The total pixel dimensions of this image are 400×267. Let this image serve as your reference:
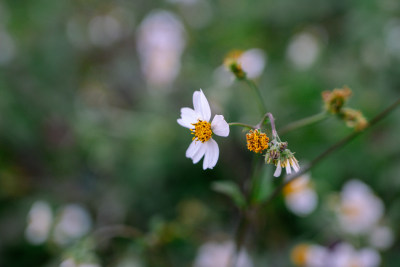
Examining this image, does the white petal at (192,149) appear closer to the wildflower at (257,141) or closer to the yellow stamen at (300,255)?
the wildflower at (257,141)

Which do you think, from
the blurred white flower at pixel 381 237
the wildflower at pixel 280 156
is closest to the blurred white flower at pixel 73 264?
the wildflower at pixel 280 156

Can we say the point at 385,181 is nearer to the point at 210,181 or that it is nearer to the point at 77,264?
the point at 210,181

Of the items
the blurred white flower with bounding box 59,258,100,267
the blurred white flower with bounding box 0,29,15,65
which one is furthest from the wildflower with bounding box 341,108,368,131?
the blurred white flower with bounding box 0,29,15,65

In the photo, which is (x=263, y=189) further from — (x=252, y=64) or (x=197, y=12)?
(x=197, y=12)

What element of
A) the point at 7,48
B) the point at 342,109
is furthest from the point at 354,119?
the point at 7,48

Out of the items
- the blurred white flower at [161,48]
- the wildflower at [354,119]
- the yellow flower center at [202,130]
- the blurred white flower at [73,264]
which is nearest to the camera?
the yellow flower center at [202,130]

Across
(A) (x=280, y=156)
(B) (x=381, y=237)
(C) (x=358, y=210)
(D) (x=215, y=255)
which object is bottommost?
(A) (x=280, y=156)

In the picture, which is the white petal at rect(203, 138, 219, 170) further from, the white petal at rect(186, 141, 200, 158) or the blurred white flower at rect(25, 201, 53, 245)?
the blurred white flower at rect(25, 201, 53, 245)
